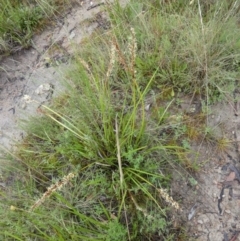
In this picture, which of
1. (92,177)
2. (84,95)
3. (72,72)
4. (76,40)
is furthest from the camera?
(76,40)

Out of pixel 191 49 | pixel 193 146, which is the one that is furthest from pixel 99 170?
pixel 191 49

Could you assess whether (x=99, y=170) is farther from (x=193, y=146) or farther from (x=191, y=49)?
(x=191, y=49)

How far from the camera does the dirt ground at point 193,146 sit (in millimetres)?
2000

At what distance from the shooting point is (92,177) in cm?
207

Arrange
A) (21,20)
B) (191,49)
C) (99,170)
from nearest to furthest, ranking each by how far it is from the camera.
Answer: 1. (99,170)
2. (191,49)
3. (21,20)

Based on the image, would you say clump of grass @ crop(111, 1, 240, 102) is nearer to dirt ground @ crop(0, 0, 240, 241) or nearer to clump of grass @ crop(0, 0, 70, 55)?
dirt ground @ crop(0, 0, 240, 241)

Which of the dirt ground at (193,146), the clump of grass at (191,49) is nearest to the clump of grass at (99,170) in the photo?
the dirt ground at (193,146)

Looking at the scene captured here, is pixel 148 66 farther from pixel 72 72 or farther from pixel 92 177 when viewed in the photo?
pixel 92 177

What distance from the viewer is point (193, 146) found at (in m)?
2.18

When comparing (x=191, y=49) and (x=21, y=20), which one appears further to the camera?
(x=21, y=20)

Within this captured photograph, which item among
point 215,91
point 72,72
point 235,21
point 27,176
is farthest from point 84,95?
point 235,21

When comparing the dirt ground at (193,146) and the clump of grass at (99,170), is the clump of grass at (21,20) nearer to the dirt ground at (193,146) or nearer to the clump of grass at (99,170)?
the dirt ground at (193,146)

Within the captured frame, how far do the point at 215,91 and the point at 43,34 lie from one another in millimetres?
1591

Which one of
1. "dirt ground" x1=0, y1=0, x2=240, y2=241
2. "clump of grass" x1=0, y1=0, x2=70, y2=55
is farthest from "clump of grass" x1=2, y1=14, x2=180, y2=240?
"clump of grass" x1=0, y1=0, x2=70, y2=55
